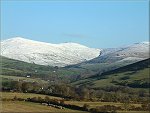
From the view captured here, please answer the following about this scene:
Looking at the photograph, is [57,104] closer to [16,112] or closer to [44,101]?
[44,101]

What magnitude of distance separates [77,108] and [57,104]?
22.3 feet

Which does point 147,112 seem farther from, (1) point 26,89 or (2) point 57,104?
(1) point 26,89

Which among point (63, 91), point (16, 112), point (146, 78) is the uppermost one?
point (146, 78)

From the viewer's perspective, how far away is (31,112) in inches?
2525

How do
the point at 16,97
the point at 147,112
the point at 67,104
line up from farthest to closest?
the point at 16,97 < the point at 67,104 < the point at 147,112

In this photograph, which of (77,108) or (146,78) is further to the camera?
(146,78)

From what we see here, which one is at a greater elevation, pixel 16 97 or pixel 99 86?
pixel 99 86

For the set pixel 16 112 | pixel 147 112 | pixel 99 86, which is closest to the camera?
pixel 16 112

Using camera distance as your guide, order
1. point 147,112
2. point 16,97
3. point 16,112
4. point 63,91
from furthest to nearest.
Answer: point 63,91 < point 16,97 < point 147,112 < point 16,112

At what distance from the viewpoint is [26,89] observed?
114562mm

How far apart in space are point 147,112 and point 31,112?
Result: 21.2m

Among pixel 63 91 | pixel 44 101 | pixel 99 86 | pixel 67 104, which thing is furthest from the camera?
pixel 99 86

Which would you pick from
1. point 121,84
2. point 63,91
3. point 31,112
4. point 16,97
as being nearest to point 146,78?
point 121,84

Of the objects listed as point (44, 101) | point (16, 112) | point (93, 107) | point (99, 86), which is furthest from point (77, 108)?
point (99, 86)
